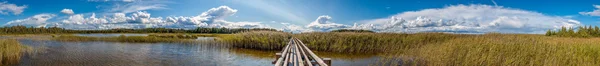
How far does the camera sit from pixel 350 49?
1734 cm

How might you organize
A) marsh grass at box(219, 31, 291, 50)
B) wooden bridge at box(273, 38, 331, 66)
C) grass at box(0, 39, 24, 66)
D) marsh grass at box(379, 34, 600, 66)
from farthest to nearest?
marsh grass at box(219, 31, 291, 50) < grass at box(0, 39, 24, 66) < wooden bridge at box(273, 38, 331, 66) < marsh grass at box(379, 34, 600, 66)

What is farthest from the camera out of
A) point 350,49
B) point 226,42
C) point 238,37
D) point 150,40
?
point 150,40

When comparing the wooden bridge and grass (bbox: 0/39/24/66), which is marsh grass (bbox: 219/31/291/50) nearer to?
grass (bbox: 0/39/24/66)

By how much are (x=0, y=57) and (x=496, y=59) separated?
11819 mm

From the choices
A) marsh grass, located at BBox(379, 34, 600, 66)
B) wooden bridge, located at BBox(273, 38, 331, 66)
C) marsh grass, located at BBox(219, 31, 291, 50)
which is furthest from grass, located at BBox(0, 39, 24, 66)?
marsh grass, located at BBox(379, 34, 600, 66)

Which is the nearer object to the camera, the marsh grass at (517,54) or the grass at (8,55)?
the marsh grass at (517,54)

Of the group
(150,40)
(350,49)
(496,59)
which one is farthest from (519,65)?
(150,40)

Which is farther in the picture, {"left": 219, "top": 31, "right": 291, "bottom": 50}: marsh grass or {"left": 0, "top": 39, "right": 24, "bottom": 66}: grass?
{"left": 219, "top": 31, "right": 291, "bottom": 50}: marsh grass

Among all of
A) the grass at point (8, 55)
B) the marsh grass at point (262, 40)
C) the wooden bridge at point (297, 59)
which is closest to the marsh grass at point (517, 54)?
the wooden bridge at point (297, 59)

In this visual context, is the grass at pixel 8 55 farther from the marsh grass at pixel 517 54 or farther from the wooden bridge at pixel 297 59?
the marsh grass at pixel 517 54

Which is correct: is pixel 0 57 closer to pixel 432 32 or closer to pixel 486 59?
pixel 486 59

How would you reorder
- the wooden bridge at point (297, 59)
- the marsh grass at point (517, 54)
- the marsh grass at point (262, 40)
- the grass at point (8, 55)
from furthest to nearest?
1. the marsh grass at point (262, 40)
2. the grass at point (8, 55)
3. the wooden bridge at point (297, 59)
4. the marsh grass at point (517, 54)

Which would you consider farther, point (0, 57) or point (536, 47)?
point (0, 57)

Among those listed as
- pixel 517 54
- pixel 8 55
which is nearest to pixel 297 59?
pixel 517 54
